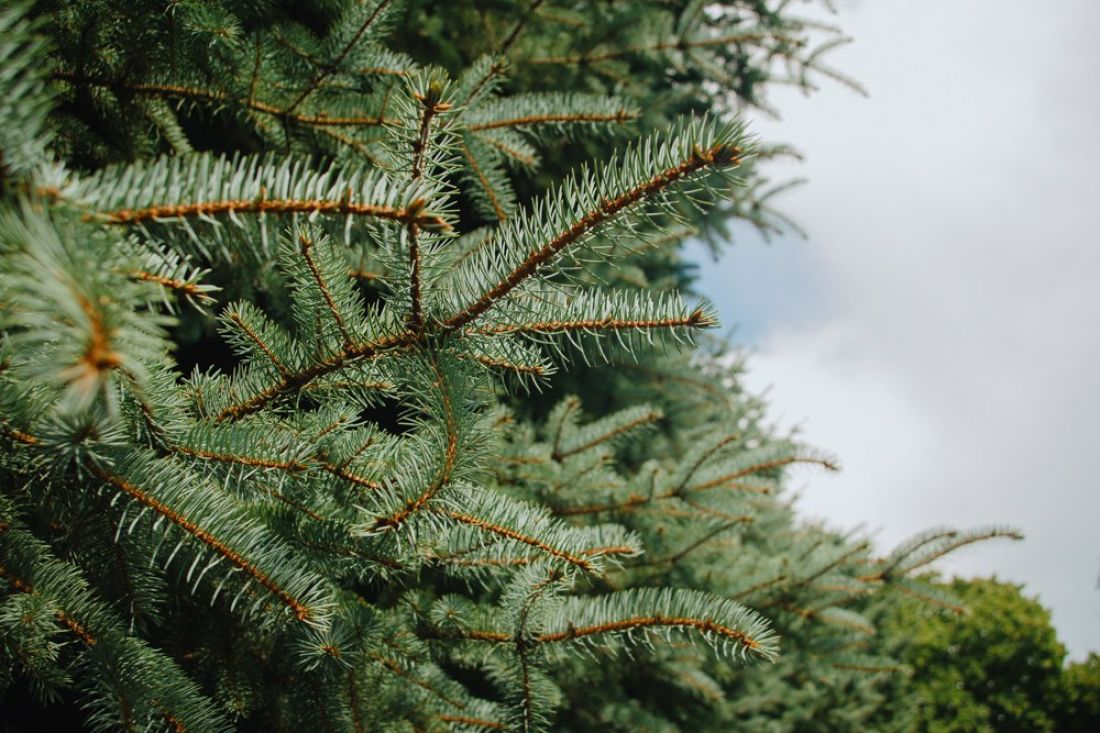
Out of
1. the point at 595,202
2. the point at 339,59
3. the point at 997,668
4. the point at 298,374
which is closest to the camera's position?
the point at 595,202

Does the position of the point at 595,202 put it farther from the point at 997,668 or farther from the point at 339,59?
the point at 997,668

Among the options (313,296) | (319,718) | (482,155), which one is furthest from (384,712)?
(482,155)

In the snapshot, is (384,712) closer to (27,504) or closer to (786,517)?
(27,504)

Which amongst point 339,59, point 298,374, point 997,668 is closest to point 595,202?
point 298,374

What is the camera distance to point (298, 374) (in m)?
0.94

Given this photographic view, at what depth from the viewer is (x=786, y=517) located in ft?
12.8

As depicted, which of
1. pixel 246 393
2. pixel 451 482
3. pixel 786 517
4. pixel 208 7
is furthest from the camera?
pixel 786 517

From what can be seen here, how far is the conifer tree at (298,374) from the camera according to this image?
0.58 m

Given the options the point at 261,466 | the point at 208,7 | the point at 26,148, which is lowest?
the point at 261,466

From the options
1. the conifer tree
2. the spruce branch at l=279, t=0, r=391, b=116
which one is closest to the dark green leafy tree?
the conifer tree

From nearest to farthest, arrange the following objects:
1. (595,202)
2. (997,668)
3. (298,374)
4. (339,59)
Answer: (595,202), (298,374), (339,59), (997,668)

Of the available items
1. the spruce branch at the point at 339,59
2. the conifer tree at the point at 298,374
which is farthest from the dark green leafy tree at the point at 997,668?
the spruce branch at the point at 339,59

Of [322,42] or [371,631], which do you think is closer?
[371,631]

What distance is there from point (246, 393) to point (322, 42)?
961 mm
